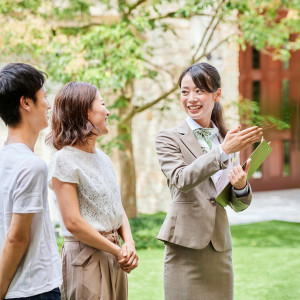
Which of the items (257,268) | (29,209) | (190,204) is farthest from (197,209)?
(257,268)

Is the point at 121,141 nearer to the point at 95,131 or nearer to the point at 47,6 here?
the point at 47,6

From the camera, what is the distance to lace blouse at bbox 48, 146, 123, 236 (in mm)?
2146

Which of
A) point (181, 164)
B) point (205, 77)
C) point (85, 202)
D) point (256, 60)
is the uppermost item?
point (256, 60)

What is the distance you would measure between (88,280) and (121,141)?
250 inches

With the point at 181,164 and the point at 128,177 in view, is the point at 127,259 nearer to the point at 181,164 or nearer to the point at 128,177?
the point at 181,164

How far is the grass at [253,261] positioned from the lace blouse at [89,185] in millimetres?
2755

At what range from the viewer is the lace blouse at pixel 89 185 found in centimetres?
215

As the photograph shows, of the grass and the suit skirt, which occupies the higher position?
the suit skirt

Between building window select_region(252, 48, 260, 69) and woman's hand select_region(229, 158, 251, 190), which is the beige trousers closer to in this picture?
woman's hand select_region(229, 158, 251, 190)

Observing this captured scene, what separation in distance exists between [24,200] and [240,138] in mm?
882

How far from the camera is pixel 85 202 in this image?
2.18 m

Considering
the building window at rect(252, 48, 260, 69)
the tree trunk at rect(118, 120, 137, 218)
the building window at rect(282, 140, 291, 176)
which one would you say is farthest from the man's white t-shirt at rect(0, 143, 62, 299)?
the building window at rect(282, 140, 291, 176)

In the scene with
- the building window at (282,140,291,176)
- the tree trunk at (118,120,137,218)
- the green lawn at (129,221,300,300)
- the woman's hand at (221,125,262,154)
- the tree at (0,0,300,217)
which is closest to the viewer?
the woman's hand at (221,125,262,154)

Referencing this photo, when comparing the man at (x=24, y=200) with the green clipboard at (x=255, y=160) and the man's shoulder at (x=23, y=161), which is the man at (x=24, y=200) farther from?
the green clipboard at (x=255, y=160)
